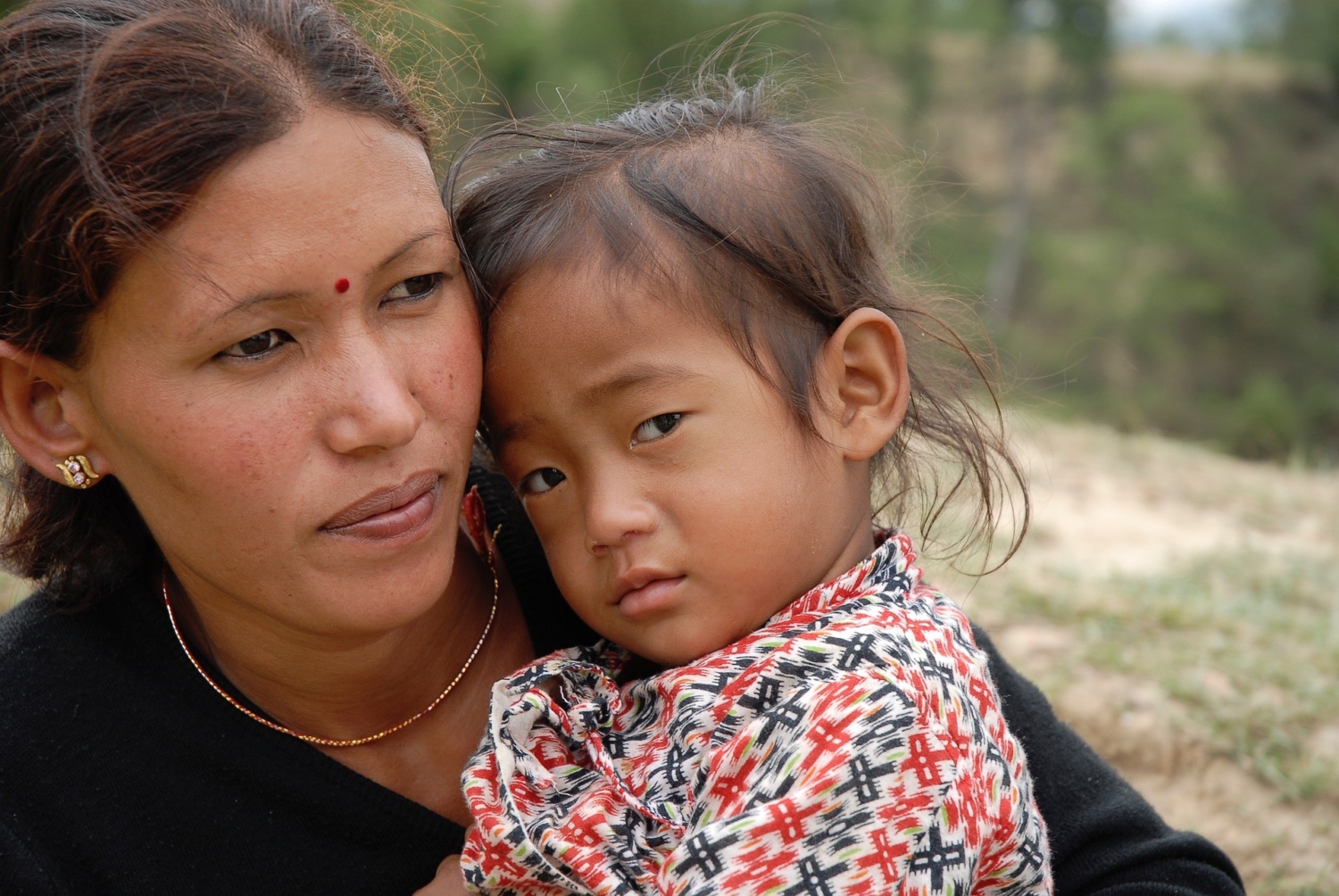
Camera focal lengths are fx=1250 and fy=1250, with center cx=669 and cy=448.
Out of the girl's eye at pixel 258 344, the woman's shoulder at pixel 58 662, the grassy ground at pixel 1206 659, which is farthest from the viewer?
the grassy ground at pixel 1206 659

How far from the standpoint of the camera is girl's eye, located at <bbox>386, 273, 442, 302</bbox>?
1.86m

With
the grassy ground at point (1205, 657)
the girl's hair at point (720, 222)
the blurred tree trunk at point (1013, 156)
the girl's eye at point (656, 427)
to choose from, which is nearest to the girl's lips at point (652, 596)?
the girl's eye at point (656, 427)

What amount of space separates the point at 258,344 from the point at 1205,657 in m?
2.95

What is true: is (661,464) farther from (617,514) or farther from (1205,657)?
(1205,657)

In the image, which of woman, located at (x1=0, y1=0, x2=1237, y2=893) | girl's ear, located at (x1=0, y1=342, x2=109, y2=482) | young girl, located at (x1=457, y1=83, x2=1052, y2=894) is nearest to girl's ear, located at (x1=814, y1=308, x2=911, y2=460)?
young girl, located at (x1=457, y1=83, x2=1052, y2=894)

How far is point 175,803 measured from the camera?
199cm

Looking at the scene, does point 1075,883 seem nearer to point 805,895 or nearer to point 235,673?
A: point 805,895

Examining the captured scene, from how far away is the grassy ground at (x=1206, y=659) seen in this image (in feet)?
10.3

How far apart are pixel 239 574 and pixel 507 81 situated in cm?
2213

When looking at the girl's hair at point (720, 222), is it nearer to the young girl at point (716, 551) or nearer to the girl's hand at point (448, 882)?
the young girl at point (716, 551)

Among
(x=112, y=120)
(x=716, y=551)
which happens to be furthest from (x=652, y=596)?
(x=112, y=120)

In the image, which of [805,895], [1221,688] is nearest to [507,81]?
[1221,688]

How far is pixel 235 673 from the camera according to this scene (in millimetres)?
2125

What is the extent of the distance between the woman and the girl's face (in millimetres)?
145
